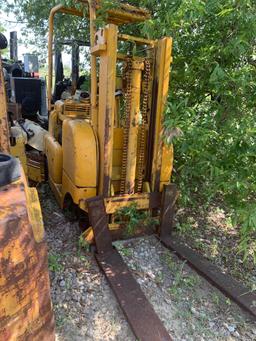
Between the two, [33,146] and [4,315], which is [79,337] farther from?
[33,146]

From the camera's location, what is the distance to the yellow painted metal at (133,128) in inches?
113

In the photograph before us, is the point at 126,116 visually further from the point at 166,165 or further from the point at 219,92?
the point at 219,92

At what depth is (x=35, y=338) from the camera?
155 cm

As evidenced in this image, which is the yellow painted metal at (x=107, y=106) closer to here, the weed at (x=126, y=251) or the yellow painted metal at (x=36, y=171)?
the weed at (x=126, y=251)

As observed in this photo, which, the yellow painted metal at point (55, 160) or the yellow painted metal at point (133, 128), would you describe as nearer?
the yellow painted metal at point (133, 128)

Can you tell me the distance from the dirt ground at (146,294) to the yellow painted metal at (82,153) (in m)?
0.64

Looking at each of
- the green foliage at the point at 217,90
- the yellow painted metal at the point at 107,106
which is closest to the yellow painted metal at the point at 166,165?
the green foliage at the point at 217,90

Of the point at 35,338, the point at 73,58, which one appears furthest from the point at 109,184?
the point at 73,58

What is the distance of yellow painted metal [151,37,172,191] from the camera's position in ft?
9.33

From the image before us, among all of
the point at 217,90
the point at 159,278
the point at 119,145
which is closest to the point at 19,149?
the point at 119,145

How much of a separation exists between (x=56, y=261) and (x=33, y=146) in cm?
223

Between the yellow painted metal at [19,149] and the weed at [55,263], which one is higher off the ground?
the yellow painted metal at [19,149]

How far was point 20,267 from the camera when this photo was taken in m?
1.36

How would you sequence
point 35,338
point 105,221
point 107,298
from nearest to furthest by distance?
1. point 35,338
2. point 107,298
3. point 105,221
